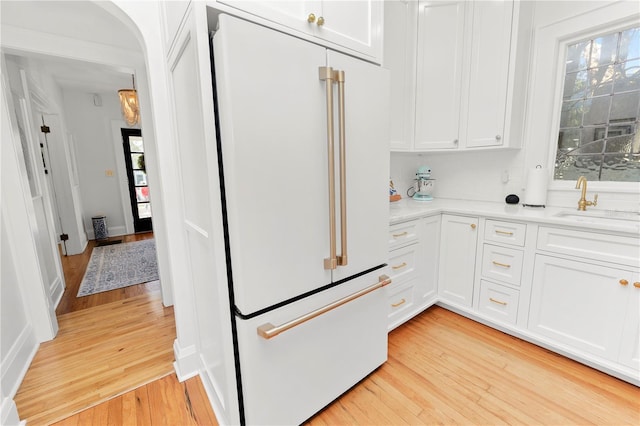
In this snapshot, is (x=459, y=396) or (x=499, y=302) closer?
(x=459, y=396)

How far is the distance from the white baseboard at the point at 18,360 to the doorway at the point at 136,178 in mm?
3728

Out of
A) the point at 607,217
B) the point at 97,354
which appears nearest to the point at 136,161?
the point at 97,354

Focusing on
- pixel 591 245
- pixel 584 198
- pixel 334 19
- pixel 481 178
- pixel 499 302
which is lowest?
pixel 499 302

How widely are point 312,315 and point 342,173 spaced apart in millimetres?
660

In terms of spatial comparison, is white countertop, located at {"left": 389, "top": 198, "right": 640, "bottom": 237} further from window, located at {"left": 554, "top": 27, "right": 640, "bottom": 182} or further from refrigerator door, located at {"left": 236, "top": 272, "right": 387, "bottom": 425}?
refrigerator door, located at {"left": 236, "top": 272, "right": 387, "bottom": 425}

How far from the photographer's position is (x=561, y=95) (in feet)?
7.41

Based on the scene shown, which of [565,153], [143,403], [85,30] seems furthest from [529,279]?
[85,30]

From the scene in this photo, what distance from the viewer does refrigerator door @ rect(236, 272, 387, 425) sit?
4.00ft

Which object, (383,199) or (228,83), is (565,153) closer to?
(383,199)

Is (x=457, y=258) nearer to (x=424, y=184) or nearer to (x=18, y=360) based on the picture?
(x=424, y=184)

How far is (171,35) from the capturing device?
1363mm

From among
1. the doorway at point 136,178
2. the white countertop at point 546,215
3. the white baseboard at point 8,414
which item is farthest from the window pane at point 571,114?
the doorway at point 136,178

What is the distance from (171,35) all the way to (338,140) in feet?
3.09

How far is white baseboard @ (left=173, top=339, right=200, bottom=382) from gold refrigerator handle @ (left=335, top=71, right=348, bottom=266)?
118 cm
